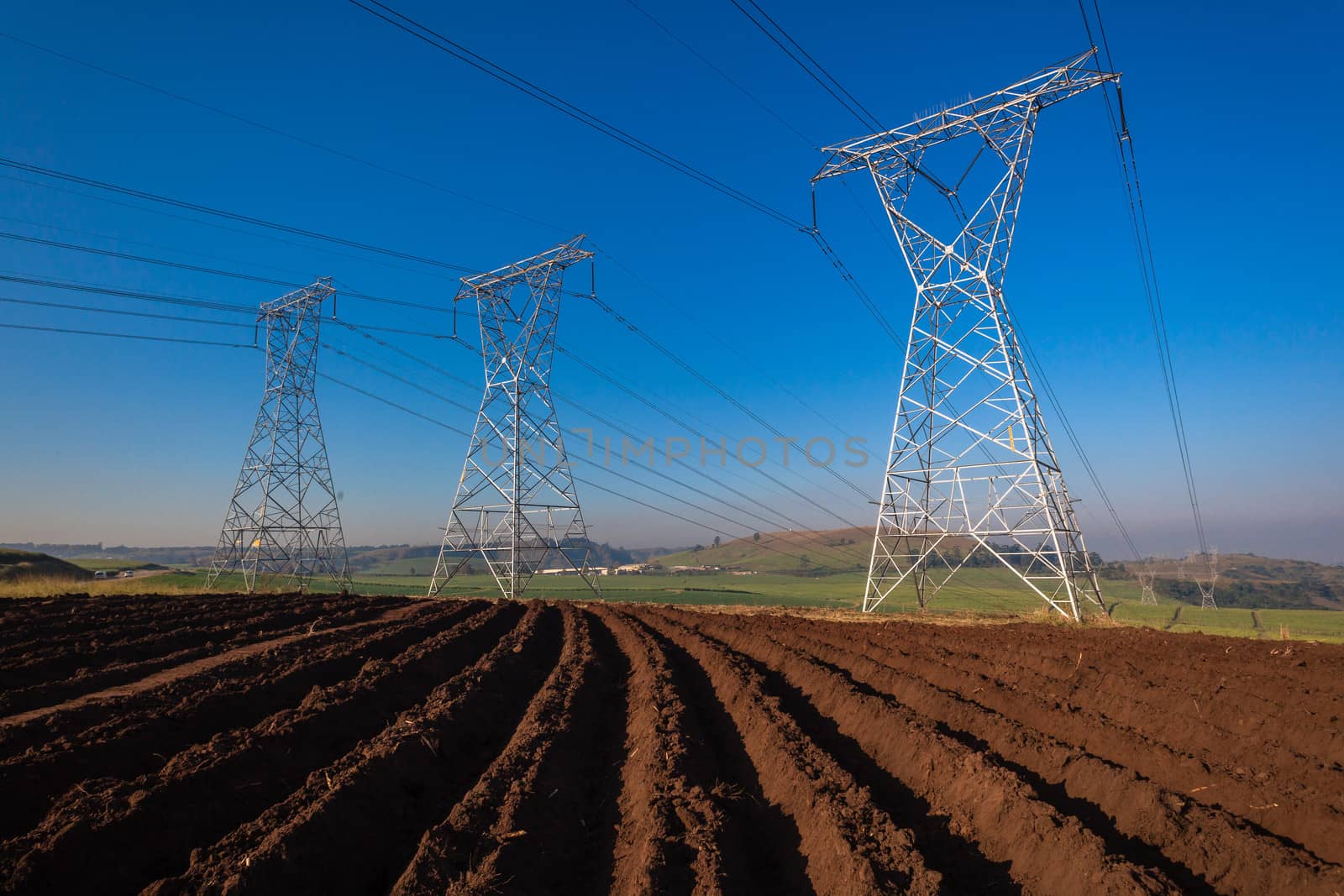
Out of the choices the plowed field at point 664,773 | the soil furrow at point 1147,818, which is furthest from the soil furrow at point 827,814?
the soil furrow at point 1147,818

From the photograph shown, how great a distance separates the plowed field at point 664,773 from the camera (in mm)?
4977

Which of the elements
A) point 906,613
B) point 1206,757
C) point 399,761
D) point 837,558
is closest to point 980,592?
point 906,613

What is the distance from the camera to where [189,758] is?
6.69 metres

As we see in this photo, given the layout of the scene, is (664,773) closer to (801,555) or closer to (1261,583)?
(801,555)

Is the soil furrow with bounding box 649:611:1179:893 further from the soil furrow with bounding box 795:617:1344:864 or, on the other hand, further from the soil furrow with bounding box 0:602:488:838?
the soil furrow with bounding box 0:602:488:838

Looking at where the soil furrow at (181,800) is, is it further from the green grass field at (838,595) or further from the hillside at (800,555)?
the hillside at (800,555)

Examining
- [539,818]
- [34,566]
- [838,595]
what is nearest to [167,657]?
[539,818]

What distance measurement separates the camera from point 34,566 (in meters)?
44.5

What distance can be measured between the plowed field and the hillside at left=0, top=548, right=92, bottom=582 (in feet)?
125

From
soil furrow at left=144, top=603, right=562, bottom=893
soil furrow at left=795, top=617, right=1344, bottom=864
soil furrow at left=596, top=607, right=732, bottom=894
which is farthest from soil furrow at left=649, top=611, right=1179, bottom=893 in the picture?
soil furrow at left=144, top=603, right=562, bottom=893

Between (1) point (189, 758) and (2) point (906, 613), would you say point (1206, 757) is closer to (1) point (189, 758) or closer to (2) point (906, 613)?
(1) point (189, 758)

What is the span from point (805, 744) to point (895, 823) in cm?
184

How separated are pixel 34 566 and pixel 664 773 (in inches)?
2206

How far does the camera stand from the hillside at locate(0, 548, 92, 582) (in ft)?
135
